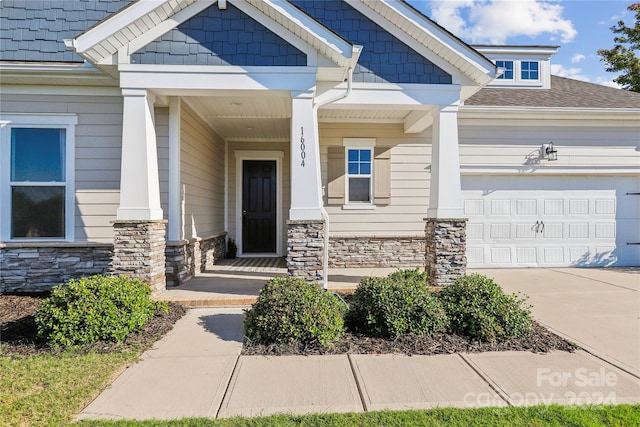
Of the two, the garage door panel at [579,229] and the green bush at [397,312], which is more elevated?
the garage door panel at [579,229]

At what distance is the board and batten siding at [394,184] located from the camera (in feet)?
25.7

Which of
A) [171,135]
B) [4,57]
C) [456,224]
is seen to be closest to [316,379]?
[456,224]

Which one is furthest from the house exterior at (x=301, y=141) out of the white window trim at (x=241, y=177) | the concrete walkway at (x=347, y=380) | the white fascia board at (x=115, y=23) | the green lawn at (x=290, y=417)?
the green lawn at (x=290, y=417)

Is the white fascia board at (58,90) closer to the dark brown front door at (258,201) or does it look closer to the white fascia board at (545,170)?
the dark brown front door at (258,201)

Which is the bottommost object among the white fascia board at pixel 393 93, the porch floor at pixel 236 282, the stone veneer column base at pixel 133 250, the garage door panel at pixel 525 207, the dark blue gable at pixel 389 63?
the porch floor at pixel 236 282

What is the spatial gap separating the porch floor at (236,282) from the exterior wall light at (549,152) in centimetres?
419

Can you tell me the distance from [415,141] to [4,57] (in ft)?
24.9

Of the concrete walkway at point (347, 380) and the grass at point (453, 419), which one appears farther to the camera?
the concrete walkway at point (347, 380)

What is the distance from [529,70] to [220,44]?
7705 mm

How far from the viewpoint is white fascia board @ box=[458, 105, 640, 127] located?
7.68m

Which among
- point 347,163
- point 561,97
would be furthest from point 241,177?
point 561,97

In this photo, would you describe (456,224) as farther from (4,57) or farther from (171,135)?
(4,57)

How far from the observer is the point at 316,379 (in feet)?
10.0

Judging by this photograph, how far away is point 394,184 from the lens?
792cm
